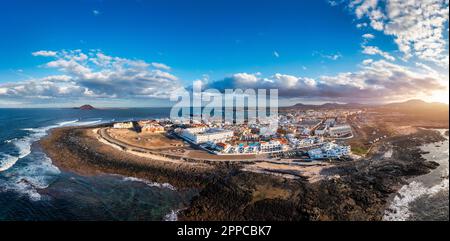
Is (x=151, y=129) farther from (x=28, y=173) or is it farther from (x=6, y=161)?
(x=28, y=173)

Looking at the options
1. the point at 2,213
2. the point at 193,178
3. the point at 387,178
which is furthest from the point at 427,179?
the point at 2,213

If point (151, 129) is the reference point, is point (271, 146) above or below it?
below

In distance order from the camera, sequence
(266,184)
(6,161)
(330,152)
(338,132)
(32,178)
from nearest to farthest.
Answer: (266,184) → (32,178) → (6,161) → (330,152) → (338,132)

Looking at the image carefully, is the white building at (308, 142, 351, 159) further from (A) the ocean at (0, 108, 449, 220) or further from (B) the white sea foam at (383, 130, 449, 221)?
(B) the white sea foam at (383, 130, 449, 221)

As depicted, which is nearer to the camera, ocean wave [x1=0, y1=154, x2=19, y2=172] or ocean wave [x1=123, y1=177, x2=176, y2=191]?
ocean wave [x1=123, y1=177, x2=176, y2=191]

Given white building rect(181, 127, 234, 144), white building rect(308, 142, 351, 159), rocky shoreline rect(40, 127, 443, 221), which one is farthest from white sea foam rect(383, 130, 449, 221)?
white building rect(181, 127, 234, 144)

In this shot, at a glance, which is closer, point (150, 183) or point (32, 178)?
point (150, 183)

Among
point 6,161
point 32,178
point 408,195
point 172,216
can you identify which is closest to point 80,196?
point 32,178

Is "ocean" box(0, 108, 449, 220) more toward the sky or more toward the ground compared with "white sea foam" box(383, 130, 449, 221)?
more toward the sky
